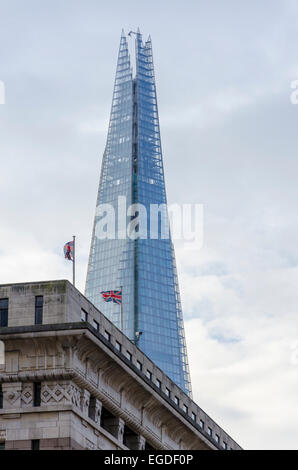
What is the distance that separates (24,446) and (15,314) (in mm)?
9888

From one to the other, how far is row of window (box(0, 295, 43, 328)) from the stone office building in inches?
2.9

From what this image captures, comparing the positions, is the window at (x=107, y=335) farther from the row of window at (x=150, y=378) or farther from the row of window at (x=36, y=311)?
the row of window at (x=36, y=311)

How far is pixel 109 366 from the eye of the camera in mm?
84938

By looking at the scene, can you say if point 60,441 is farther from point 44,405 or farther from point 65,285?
point 65,285

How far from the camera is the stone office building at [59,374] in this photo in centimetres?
7831

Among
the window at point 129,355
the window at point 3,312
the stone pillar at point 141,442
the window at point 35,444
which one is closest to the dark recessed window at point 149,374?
the window at point 129,355

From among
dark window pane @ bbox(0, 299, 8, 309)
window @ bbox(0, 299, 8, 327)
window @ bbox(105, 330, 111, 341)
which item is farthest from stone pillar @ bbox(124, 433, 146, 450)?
dark window pane @ bbox(0, 299, 8, 309)

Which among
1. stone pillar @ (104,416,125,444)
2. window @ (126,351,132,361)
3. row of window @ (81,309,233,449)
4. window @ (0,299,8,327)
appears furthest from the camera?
window @ (126,351,132,361)

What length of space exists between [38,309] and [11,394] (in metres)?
6.61

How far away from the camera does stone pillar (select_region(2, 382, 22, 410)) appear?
3118 inches

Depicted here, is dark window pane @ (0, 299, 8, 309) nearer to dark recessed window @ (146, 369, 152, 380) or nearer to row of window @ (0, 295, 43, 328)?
row of window @ (0, 295, 43, 328)

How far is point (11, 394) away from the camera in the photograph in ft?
261
